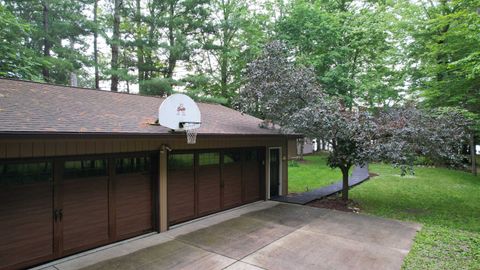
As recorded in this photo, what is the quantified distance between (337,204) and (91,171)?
7151 millimetres

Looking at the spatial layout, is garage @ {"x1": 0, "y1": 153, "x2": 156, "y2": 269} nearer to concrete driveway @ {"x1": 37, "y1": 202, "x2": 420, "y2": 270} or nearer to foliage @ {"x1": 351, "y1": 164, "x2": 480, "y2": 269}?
concrete driveway @ {"x1": 37, "y1": 202, "x2": 420, "y2": 270}

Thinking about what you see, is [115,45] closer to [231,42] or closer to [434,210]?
[231,42]

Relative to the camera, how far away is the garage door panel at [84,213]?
5020 mm

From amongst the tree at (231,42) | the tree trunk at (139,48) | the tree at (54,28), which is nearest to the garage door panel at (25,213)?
the tree at (54,28)

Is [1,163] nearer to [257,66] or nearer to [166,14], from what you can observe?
[257,66]

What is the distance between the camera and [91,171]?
17.7 feet

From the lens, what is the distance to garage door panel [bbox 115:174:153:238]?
19.0 feet

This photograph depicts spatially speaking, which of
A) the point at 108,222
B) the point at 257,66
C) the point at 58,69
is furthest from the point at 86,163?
the point at 58,69

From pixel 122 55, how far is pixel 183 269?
50.6 feet

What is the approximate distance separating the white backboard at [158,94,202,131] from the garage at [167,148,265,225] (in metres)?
1.15

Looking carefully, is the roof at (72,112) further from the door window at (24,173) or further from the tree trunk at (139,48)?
the tree trunk at (139,48)

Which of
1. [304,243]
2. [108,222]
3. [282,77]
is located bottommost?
[304,243]

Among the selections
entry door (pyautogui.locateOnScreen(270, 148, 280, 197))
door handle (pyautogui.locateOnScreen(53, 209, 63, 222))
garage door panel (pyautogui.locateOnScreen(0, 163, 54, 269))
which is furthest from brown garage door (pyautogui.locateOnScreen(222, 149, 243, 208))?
garage door panel (pyautogui.locateOnScreen(0, 163, 54, 269))

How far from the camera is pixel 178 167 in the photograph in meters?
6.96
